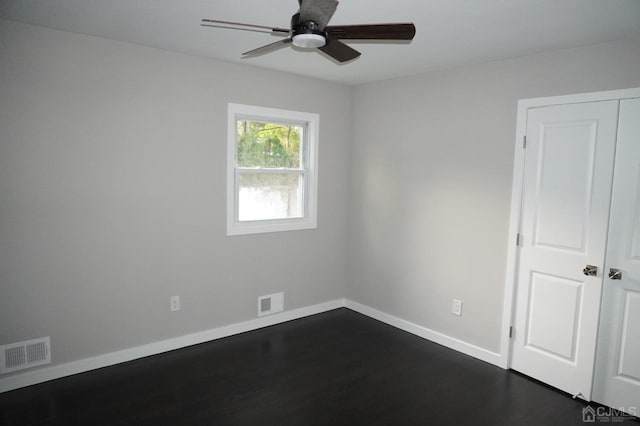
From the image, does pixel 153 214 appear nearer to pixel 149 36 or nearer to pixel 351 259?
pixel 149 36

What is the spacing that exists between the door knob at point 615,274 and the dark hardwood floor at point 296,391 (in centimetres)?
95

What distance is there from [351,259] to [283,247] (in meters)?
0.94

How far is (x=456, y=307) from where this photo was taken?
3.73 m

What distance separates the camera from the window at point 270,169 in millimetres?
3848

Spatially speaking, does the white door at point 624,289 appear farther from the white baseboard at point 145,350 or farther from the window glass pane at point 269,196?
the window glass pane at point 269,196

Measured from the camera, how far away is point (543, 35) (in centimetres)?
268

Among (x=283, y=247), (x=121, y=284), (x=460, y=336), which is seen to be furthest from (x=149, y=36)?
(x=460, y=336)

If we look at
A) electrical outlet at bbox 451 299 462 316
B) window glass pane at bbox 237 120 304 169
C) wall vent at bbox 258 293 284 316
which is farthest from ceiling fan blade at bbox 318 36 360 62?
wall vent at bbox 258 293 284 316

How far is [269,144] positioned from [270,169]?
10.1 inches

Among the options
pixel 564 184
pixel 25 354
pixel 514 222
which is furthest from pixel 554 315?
pixel 25 354

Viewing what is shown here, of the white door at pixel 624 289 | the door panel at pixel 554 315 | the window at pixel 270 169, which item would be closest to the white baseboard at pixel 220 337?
the door panel at pixel 554 315

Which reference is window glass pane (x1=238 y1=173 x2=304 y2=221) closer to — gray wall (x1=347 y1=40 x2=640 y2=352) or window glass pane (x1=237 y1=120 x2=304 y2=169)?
window glass pane (x1=237 y1=120 x2=304 y2=169)

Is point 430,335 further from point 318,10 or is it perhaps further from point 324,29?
point 318,10

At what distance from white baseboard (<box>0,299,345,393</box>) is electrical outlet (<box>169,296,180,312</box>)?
0.89 ft
